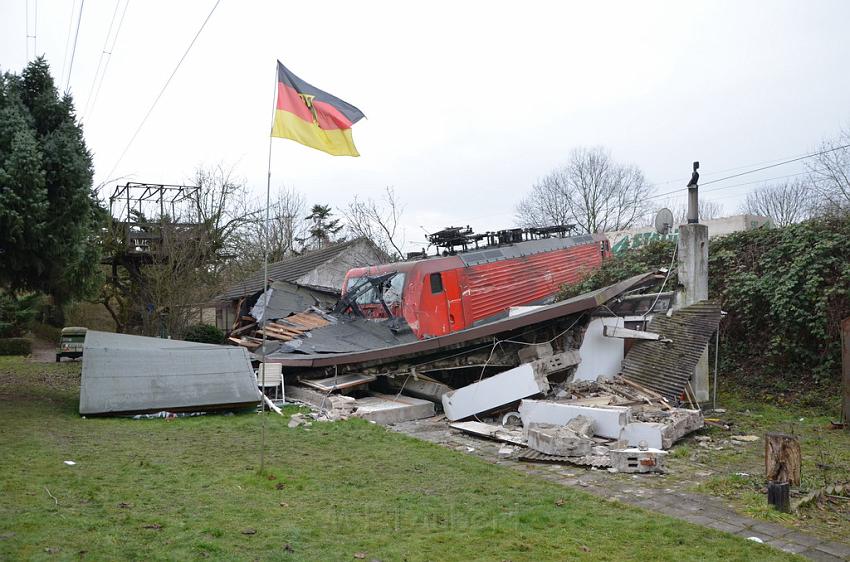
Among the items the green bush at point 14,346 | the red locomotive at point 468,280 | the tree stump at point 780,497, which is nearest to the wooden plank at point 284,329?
the red locomotive at point 468,280

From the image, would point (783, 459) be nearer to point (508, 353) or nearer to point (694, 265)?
point (694, 265)

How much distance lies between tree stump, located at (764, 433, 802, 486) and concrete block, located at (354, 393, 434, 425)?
6.50m

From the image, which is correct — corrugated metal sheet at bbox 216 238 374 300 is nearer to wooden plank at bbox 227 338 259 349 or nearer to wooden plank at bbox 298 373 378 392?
wooden plank at bbox 227 338 259 349

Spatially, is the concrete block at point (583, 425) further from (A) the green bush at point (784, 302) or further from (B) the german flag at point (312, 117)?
(A) the green bush at point (784, 302)

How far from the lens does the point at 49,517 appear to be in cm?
493

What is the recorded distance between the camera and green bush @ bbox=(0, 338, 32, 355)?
25578mm

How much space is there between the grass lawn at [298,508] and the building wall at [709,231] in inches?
409

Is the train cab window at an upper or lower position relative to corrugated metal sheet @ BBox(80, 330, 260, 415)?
upper

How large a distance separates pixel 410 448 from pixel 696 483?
371 cm

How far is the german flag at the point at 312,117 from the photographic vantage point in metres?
7.67

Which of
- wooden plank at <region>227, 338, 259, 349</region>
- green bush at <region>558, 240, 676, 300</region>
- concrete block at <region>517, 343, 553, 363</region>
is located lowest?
wooden plank at <region>227, 338, 259, 349</region>

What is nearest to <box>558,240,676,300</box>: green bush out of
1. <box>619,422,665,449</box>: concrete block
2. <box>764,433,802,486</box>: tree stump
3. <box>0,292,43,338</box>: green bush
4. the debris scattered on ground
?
the debris scattered on ground

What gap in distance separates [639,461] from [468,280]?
811 centimetres

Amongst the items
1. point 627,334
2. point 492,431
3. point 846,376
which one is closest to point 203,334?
point 492,431
